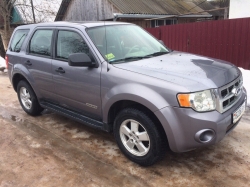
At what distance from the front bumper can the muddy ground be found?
495mm

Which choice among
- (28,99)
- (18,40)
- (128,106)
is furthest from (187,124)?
(18,40)

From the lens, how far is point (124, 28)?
161 inches

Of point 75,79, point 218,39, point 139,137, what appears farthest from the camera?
point 218,39

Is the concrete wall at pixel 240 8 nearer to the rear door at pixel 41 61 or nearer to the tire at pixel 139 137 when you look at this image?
the rear door at pixel 41 61

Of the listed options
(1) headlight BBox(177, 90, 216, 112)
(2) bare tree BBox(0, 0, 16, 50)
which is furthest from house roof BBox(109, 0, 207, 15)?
(1) headlight BBox(177, 90, 216, 112)

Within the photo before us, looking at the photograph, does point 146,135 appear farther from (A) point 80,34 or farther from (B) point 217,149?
(A) point 80,34

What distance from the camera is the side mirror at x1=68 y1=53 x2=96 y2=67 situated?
323cm

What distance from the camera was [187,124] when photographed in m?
2.65

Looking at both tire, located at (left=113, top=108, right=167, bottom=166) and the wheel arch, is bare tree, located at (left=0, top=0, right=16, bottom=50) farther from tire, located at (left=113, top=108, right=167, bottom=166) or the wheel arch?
tire, located at (left=113, top=108, right=167, bottom=166)

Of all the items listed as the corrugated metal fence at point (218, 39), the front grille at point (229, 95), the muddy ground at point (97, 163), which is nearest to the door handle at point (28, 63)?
the muddy ground at point (97, 163)

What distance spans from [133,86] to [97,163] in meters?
1.16

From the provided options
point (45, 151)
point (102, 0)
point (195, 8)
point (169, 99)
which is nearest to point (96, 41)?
point (169, 99)

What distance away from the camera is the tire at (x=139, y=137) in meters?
2.91

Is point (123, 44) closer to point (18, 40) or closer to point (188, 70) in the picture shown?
point (188, 70)
